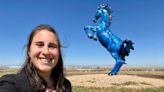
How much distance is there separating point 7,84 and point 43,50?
0.41 metres

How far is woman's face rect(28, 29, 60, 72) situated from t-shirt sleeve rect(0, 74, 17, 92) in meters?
0.28

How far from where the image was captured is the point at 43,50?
275 cm

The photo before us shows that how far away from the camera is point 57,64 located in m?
3.09

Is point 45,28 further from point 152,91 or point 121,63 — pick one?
point 121,63

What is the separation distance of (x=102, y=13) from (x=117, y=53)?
2.83 meters

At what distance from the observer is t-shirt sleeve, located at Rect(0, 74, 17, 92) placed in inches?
95.7

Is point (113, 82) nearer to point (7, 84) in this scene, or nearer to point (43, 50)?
point (43, 50)

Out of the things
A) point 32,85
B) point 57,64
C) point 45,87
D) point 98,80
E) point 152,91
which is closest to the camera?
point 32,85

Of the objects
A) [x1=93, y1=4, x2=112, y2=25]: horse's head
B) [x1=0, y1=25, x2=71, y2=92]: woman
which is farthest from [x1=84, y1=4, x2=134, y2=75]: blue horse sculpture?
[x1=0, y1=25, x2=71, y2=92]: woman

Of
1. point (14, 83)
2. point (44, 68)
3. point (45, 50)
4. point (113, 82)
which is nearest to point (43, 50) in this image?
point (45, 50)

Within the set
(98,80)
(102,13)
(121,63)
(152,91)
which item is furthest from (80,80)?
(152,91)

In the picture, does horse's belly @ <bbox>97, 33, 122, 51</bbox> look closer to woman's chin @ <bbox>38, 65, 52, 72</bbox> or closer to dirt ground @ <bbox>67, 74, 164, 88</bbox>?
dirt ground @ <bbox>67, 74, 164, 88</bbox>

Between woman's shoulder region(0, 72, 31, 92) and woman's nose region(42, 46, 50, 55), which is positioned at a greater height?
woman's nose region(42, 46, 50, 55)

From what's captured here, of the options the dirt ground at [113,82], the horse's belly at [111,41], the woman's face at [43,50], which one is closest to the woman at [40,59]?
the woman's face at [43,50]
